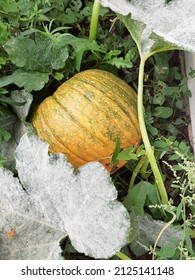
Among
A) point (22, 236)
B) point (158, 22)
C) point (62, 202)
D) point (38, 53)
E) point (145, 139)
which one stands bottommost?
point (22, 236)

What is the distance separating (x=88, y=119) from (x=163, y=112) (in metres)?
0.26

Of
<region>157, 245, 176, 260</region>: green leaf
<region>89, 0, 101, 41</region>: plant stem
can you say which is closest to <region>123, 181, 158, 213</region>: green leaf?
<region>157, 245, 176, 260</region>: green leaf

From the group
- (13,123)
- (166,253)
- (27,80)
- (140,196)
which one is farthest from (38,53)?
(166,253)

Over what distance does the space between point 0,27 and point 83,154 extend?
1.17ft

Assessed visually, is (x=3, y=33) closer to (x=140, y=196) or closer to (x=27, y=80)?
(x=27, y=80)

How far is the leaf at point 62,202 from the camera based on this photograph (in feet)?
4.17

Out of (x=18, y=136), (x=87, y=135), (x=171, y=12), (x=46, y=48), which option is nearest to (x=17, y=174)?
(x=18, y=136)

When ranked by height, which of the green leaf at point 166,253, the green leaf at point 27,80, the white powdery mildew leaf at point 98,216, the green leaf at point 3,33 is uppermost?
the green leaf at point 3,33

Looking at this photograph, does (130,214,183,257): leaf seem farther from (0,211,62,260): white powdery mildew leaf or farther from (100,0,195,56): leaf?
(100,0,195,56): leaf

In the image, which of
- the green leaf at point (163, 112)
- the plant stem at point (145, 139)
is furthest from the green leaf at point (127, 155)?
the green leaf at point (163, 112)

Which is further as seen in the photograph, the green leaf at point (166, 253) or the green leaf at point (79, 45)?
the green leaf at point (79, 45)

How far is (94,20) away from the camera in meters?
1.55

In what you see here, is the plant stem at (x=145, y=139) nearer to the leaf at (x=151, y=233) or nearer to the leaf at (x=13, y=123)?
the leaf at (x=151, y=233)

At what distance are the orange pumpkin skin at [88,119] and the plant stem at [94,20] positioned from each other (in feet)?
0.42
